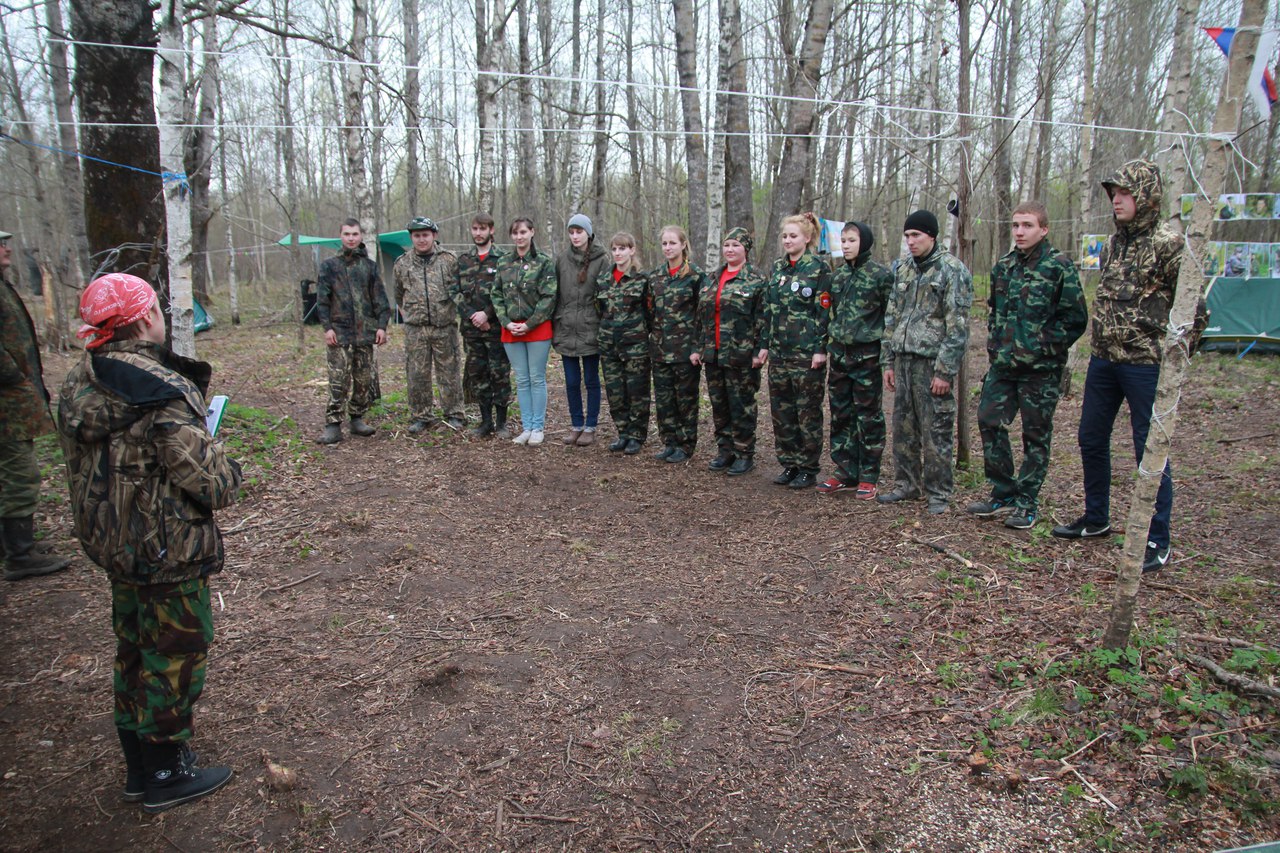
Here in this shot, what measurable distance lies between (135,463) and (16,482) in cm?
287

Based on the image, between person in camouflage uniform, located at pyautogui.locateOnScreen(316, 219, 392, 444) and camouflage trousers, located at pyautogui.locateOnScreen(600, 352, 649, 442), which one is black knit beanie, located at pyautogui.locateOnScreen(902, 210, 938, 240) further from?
person in camouflage uniform, located at pyautogui.locateOnScreen(316, 219, 392, 444)

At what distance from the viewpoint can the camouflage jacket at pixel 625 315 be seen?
678cm

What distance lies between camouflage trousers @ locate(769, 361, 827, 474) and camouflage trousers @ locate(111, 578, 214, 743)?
4.39 m

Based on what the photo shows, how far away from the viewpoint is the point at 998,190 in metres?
13.5

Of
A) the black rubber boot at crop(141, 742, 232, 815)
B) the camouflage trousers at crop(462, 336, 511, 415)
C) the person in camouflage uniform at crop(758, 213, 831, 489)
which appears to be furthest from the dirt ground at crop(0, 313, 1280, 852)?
the camouflage trousers at crop(462, 336, 511, 415)

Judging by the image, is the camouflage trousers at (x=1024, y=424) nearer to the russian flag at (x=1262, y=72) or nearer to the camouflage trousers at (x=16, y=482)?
the russian flag at (x=1262, y=72)

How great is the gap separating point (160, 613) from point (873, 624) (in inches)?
127

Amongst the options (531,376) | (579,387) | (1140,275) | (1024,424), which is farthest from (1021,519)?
(531,376)

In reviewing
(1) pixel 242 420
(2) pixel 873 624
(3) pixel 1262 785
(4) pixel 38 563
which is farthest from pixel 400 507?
(3) pixel 1262 785

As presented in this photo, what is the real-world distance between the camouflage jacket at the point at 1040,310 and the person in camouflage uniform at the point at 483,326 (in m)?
4.59

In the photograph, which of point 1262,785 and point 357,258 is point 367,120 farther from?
point 1262,785

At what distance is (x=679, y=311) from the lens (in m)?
6.52

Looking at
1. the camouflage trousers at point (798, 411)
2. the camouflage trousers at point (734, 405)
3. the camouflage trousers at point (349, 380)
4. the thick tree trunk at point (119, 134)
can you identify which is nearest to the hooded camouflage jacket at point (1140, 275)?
the camouflage trousers at point (798, 411)

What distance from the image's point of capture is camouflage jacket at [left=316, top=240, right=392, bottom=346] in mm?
7195
